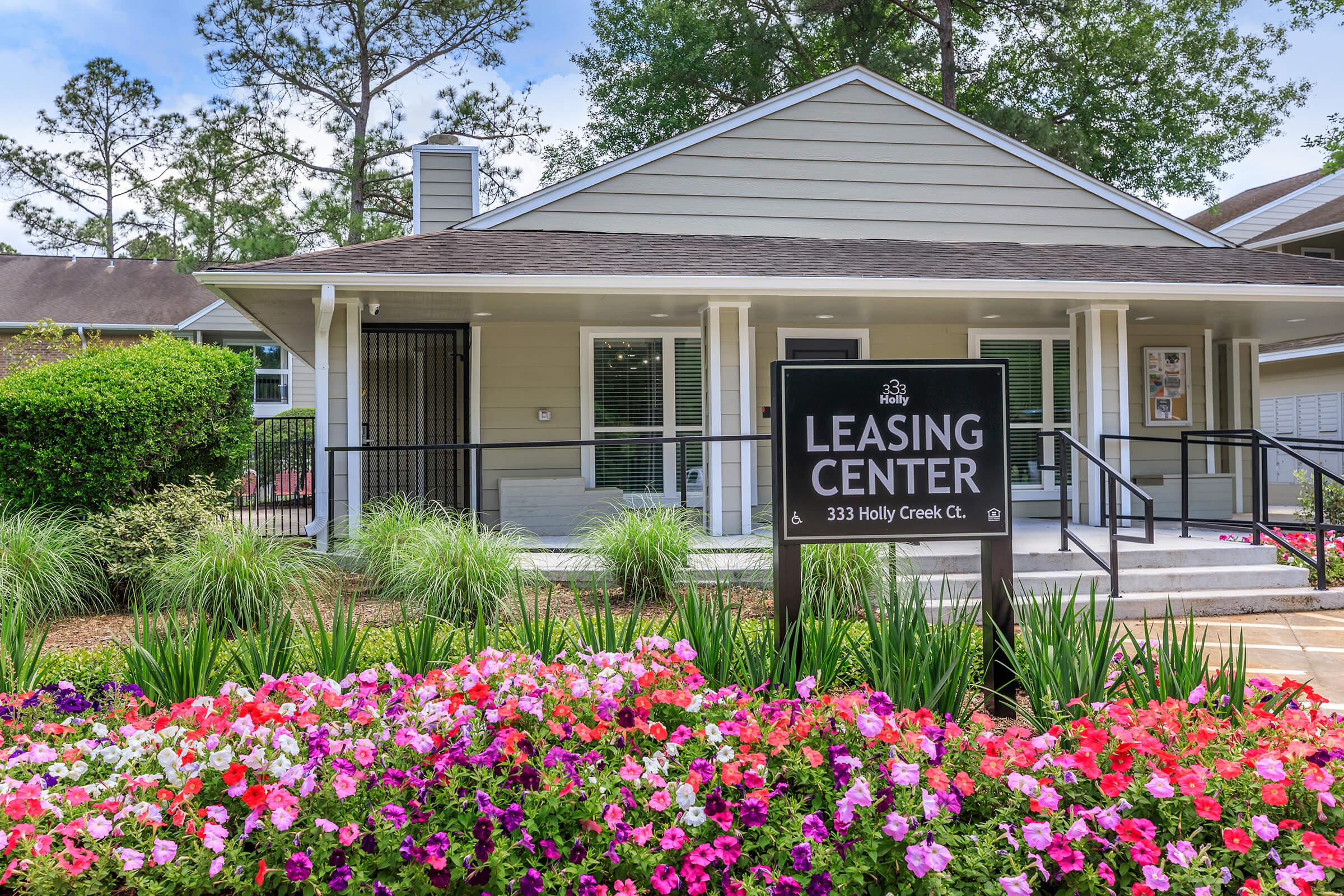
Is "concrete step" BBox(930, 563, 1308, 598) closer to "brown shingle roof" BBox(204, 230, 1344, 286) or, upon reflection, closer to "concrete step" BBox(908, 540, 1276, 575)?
"concrete step" BBox(908, 540, 1276, 575)

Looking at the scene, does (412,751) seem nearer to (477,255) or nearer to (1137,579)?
(1137,579)

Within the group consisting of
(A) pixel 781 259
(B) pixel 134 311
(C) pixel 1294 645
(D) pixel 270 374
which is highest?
(B) pixel 134 311

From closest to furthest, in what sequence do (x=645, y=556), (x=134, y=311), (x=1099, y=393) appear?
(x=645, y=556) < (x=1099, y=393) < (x=134, y=311)

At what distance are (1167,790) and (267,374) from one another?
72.6ft

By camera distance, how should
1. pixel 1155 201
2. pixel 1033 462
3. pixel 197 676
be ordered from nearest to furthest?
pixel 197 676
pixel 1033 462
pixel 1155 201

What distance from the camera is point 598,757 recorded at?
88.7 inches

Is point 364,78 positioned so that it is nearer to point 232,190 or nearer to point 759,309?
point 232,190

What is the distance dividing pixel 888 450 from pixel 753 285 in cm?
451

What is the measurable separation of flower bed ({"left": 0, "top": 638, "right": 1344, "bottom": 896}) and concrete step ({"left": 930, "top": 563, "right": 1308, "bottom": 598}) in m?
3.96

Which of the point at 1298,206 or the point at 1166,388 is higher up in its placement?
the point at 1298,206

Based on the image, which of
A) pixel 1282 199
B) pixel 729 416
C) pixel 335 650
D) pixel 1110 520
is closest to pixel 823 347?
pixel 729 416

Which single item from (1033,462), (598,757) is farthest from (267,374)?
(598,757)

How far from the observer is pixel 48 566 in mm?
5367

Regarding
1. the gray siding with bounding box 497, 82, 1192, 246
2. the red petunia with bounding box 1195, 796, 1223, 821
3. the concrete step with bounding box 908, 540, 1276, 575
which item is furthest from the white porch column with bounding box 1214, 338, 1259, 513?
the red petunia with bounding box 1195, 796, 1223, 821
